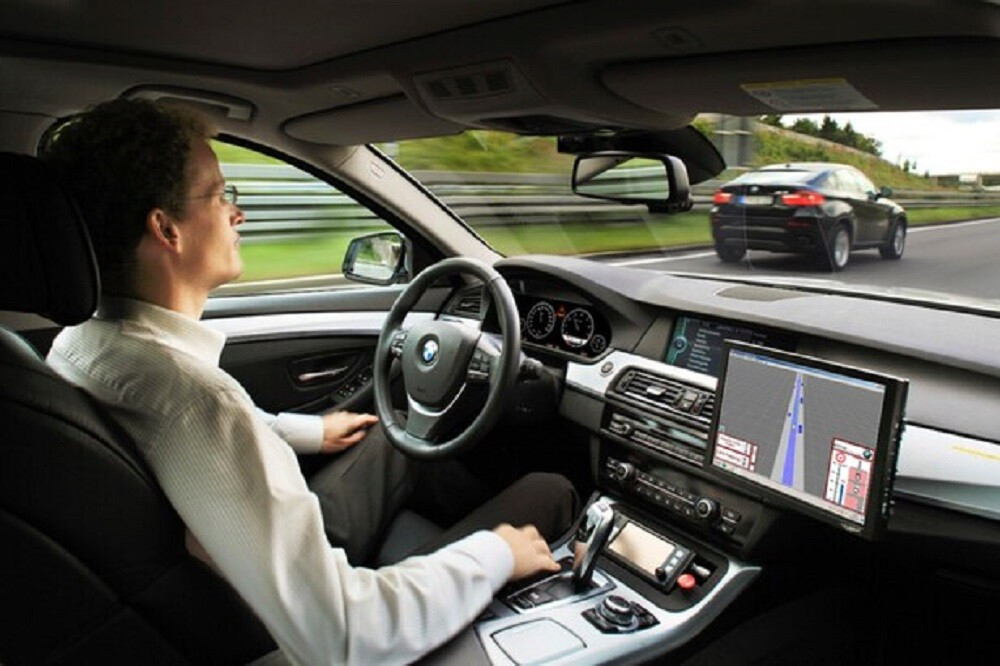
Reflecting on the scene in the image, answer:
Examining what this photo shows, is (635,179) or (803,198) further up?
(635,179)

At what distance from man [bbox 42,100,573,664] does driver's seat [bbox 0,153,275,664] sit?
53mm

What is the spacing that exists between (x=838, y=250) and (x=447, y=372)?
2278mm

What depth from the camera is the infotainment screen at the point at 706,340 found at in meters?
2.37

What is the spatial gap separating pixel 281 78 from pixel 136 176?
5.01ft

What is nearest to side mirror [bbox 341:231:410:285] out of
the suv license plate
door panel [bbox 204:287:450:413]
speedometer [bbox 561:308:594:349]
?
door panel [bbox 204:287:450:413]

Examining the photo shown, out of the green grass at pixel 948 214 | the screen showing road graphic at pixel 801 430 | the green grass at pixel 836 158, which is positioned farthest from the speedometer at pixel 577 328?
the green grass at pixel 948 214

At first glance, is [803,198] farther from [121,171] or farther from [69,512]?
[69,512]

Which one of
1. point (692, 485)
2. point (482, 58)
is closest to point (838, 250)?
point (692, 485)

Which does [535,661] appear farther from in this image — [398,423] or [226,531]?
[398,423]

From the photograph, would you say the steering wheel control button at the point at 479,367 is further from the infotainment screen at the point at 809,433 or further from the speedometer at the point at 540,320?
the infotainment screen at the point at 809,433

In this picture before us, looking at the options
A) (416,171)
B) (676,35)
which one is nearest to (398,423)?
(676,35)

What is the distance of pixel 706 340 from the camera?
2.49m

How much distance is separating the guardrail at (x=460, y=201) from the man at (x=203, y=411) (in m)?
1.82

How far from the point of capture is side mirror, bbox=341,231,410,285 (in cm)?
386
